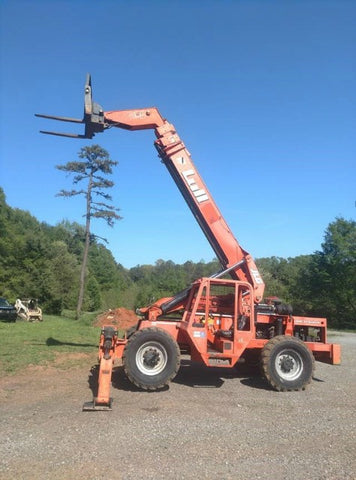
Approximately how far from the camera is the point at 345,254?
41625 millimetres

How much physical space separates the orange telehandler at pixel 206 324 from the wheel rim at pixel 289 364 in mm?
20

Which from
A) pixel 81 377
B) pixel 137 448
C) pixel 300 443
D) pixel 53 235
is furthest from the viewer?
pixel 53 235

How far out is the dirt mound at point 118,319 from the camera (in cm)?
2370

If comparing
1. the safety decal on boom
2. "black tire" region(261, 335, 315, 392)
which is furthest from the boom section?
"black tire" region(261, 335, 315, 392)

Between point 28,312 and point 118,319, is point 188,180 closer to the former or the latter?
point 118,319

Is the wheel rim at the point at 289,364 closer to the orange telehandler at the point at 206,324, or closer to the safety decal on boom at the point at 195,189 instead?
the orange telehandler at the point at 206,324

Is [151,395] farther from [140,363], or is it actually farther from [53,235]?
[53,235]

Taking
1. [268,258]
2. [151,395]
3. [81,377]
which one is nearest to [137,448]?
[151,395]

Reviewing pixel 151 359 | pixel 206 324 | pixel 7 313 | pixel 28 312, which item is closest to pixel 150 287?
pixel 28 312

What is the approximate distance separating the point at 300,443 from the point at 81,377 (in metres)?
5.29

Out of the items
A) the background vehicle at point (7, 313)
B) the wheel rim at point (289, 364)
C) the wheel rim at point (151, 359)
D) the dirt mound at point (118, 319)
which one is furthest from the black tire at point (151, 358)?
the background vehicle at point (7, 313)

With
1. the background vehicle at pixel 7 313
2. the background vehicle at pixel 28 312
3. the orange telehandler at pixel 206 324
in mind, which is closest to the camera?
the orange telehandler at pixel 206 324

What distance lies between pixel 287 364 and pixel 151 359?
2.91 meters

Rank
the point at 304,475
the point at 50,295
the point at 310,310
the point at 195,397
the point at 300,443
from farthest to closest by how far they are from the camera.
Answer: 1. the point at 310,310
2. the point at 50,295
3. the point at 195,397
4. the point at 300,443
5. the point at 304,475
